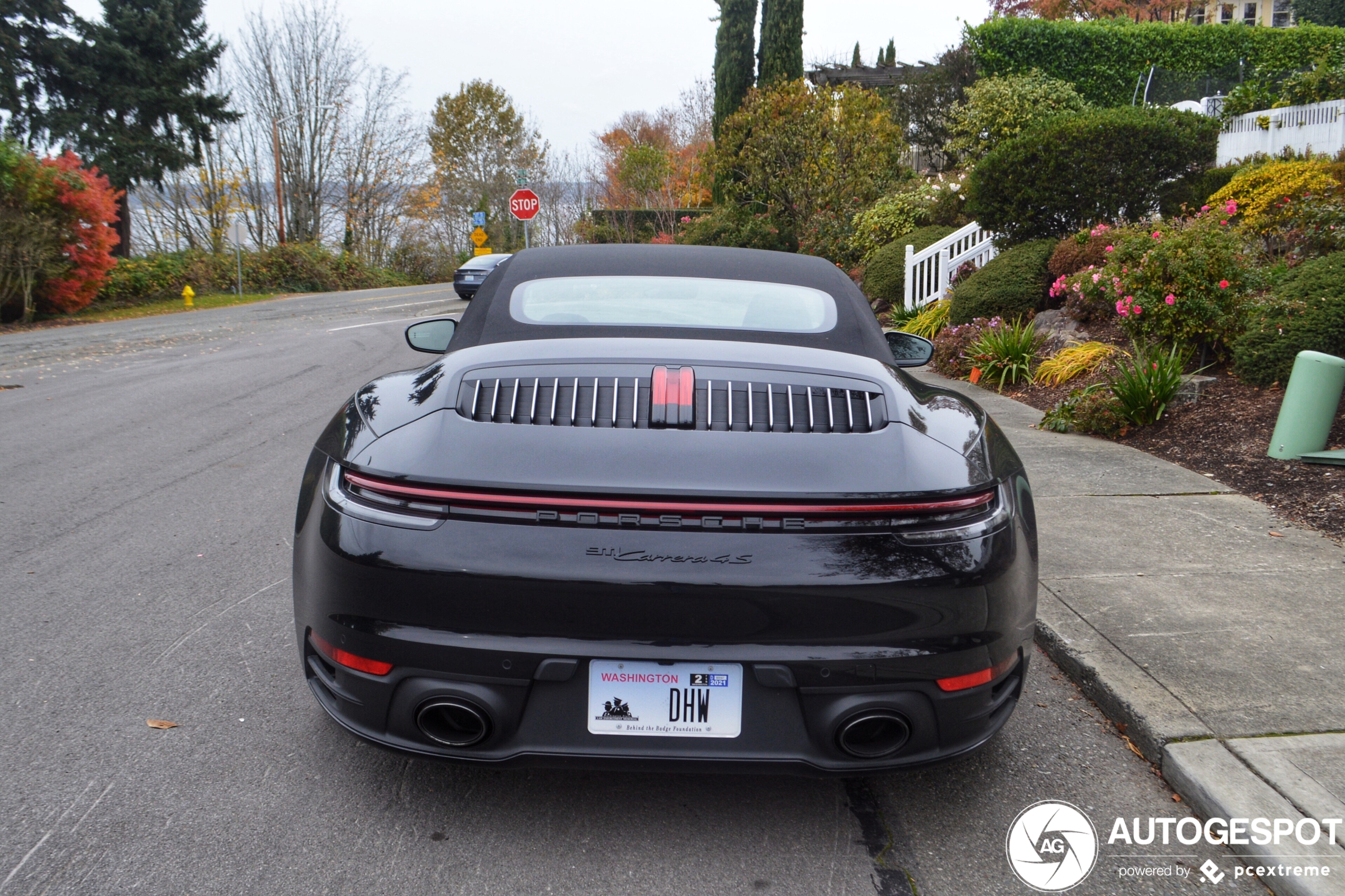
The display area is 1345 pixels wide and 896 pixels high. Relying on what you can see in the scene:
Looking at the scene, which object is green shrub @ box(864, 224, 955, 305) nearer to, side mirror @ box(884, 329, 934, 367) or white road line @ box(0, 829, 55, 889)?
side mirror @ box(884, 329, 934, 367)

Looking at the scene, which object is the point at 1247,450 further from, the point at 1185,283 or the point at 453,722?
the point at 453,722

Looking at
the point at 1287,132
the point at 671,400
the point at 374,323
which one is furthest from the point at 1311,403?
the point at 1287,132

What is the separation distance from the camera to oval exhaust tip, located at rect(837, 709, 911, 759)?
2.15 metres

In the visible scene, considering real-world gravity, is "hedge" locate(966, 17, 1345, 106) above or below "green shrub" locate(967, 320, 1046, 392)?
above

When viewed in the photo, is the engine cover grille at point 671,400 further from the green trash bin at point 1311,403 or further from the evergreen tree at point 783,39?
the evergreen tree at point 783,39

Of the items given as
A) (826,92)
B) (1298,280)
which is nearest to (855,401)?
(1298,280)

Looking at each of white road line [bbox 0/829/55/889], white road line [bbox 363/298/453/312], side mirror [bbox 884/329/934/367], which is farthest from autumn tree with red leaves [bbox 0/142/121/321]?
side mirror [bbox 884/329/934/367]

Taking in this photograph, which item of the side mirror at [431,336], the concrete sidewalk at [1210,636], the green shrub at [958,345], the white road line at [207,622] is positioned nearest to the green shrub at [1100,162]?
the green shrub at [958,345]

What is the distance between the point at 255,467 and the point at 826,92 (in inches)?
673

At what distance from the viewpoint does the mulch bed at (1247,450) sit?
16.4 ft

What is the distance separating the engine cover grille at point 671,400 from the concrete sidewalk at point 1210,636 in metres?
1.39

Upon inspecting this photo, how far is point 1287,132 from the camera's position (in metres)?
19.6

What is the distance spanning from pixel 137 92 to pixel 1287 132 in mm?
30316

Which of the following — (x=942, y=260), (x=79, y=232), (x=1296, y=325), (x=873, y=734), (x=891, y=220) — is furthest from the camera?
(x=79, y=232)
